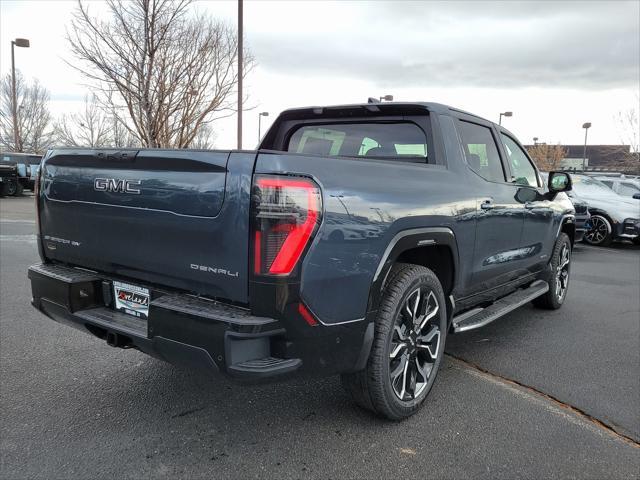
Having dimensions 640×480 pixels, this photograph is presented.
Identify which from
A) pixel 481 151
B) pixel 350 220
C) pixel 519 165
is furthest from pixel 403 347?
pixel 519 165

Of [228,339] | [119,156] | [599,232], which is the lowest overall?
[599,232]

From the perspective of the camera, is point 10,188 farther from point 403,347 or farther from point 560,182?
point 403,347

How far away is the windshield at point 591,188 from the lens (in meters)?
12.0

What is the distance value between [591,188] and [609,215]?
1.08 metres

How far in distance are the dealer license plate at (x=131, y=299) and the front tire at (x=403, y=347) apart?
115 cm

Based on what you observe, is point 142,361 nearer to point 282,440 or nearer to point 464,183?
point 282,440

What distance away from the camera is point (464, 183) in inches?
136

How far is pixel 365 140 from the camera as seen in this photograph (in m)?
3.80

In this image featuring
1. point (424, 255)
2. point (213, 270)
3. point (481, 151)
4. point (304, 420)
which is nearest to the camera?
point (213, 270)

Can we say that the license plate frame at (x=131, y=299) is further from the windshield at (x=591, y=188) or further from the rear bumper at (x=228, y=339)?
the windshield at (x=591, y=188)

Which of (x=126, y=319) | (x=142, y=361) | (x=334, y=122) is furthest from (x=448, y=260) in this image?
(x=142, y=361)

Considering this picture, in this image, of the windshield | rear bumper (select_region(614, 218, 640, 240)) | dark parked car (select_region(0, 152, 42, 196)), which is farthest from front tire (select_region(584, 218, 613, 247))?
dark parked car (select_region(0, 152, 42, 196))

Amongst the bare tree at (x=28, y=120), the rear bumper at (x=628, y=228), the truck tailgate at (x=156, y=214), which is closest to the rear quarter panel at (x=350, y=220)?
the truck tailgate at (x=156, y=214)

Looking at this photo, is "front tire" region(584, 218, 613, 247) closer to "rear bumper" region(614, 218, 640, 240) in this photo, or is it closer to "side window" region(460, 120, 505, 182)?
"rear bumper" region(614, 218, 640, 240)
